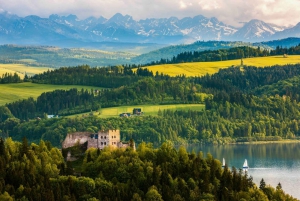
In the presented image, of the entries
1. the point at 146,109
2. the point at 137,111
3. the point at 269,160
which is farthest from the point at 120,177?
the point at 146,109

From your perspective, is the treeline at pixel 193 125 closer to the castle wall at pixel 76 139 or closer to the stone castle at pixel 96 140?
the castle wall at pixel 76 139

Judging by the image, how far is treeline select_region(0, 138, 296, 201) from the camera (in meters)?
84.7

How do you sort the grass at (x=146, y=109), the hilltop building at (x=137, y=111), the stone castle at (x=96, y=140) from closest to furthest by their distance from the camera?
the stone castle at (x=96, y=140)
the grass at (x=146, y=109)
the hilltop building at (x=137, y=111)

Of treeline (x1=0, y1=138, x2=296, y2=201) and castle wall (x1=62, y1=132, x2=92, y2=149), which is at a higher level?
castle wall (x1=62, y1=132, x2=92, y2=149)

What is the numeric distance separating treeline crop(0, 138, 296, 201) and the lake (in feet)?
63.1

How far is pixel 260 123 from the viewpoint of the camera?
18838cm

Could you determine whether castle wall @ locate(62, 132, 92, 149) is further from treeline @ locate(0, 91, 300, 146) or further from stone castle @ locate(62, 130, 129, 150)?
treeline @ locate(0, 91, 300, 146)

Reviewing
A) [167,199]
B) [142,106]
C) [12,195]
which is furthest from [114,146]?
[142,106]

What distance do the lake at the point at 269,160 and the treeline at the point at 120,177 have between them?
19.2 metres

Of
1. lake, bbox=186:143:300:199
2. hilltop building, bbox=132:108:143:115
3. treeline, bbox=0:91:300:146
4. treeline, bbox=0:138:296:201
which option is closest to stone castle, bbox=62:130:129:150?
treeline, bbox=0:138:296:201

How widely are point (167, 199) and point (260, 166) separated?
53.9 meters

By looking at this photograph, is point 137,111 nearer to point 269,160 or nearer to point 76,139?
point 269,160

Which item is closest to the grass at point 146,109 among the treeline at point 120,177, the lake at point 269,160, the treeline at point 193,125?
the treeline at point 193,125

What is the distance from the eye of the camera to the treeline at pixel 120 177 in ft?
278
